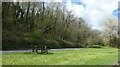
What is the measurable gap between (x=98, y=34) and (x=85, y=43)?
22.0 ft

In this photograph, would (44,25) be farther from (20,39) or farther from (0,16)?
(0,16)

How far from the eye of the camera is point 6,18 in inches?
1193

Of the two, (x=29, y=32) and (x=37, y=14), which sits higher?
(x=37, y=14)

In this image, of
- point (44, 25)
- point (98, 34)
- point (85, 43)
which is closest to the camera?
point (44, 25)

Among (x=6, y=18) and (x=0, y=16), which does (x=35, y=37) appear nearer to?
(x=6, y=18)

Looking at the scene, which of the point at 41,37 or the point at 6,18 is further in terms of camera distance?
the point at 41,37

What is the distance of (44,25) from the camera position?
117 ft

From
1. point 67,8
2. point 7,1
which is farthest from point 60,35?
point 7,1

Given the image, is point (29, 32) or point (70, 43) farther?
point (70, 43)

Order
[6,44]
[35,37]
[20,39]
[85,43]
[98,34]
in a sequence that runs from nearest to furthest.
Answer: [6,44] → [20,39] → [35,37] → [85,43] → [98,34]

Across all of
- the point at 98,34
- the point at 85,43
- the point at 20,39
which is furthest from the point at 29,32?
the point at 98,34

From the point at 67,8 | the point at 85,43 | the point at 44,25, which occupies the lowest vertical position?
the point at 85,43

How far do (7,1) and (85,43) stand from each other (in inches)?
793

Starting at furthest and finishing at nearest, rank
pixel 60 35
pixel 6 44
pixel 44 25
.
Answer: pixel 60 35, pixel 44 25, pixel 6 44
